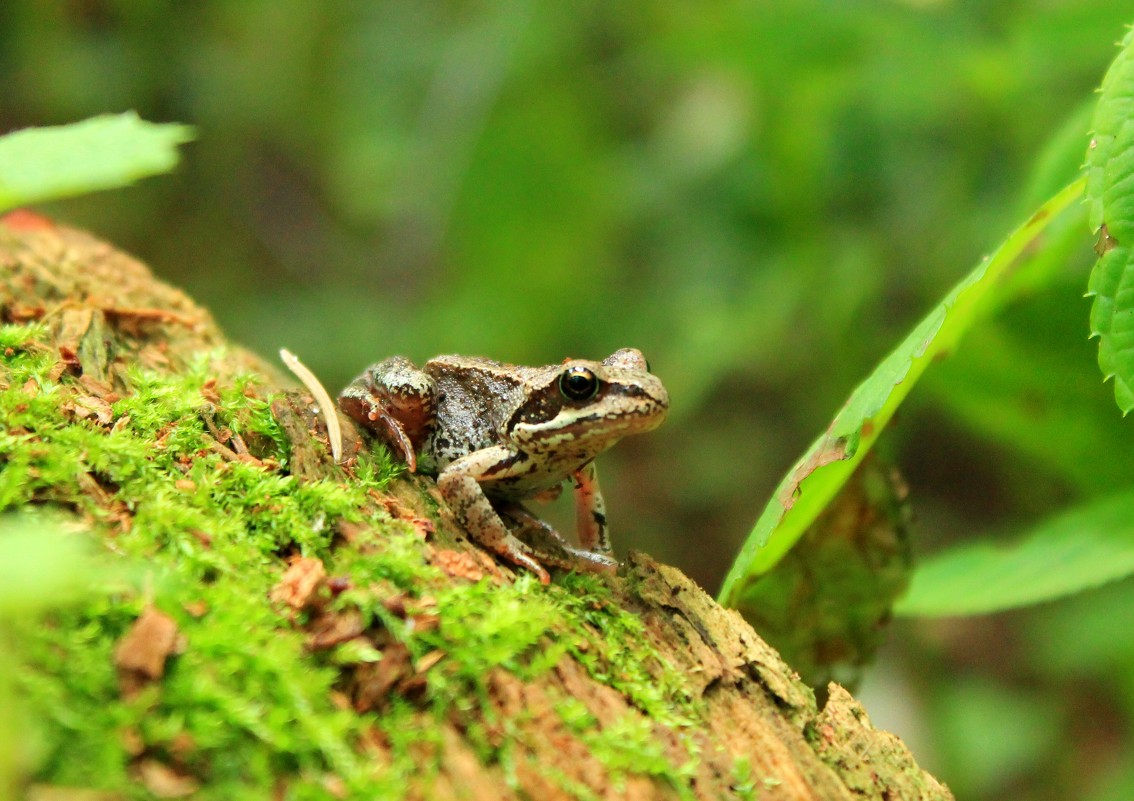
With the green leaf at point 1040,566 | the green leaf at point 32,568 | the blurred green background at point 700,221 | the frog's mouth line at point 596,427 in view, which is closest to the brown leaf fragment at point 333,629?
the green leaf at point 32,568

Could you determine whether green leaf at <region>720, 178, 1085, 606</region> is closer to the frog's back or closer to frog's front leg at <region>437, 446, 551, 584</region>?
frog's front leg at <region>437, 446, 551, 584</region>

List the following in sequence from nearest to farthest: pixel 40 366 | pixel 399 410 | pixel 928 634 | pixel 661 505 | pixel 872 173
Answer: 1. pixel 40 366
2. pixel 399 410
3. pixel 928 634
4. pixel 872 173
5. pixel 661 505

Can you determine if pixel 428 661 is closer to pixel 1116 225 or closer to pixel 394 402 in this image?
pixel 394 402

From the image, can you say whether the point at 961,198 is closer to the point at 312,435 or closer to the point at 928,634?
the point at 928,634

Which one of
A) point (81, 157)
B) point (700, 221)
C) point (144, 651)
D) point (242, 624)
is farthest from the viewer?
point (700, 221)

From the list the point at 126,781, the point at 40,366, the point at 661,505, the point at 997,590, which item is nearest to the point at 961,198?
the point at 997,590

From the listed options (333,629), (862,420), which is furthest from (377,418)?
(862,420)

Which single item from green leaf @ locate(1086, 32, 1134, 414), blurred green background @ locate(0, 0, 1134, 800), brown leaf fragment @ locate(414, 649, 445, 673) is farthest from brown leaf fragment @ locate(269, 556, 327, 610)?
blurred green background @ locate(0, 0, 1134, 800)
